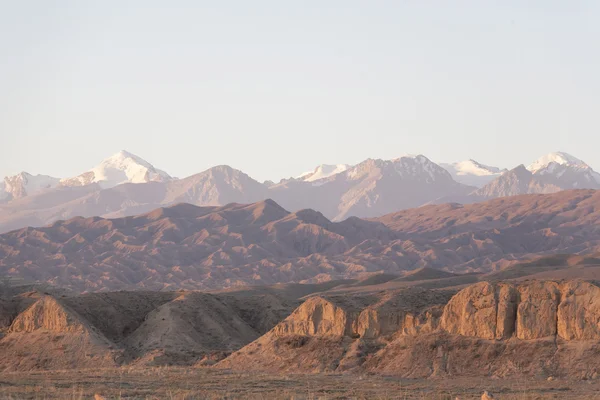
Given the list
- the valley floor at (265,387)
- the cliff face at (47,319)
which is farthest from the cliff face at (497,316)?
the cliff face at (47,319)

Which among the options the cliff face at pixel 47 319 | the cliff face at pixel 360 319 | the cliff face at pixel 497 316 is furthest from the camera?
the cliff face at pixel 47 319

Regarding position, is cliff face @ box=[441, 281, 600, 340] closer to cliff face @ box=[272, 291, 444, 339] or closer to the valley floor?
cliff face @ box=[272, 291, 444, 339]

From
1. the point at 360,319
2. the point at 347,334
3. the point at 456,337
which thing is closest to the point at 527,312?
the point at 456,337

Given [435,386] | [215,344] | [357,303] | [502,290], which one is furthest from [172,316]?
[435,386]

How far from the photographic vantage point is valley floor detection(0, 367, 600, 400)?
1416 inches

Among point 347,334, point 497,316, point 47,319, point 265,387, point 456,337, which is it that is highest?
point 47,319

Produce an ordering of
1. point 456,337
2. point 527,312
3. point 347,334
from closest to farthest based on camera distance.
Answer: point 527,312
point 456,337
point 347,334

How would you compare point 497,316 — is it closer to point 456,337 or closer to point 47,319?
point 456,337

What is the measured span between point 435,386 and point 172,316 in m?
31.5

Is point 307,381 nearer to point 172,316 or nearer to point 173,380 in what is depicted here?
point 173,380

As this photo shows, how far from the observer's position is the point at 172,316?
69312 mm

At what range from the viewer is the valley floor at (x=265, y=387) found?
36.0 meters

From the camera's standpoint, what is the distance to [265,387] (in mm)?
40156

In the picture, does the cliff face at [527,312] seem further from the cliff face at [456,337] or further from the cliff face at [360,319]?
the cliff face at [360,319]
